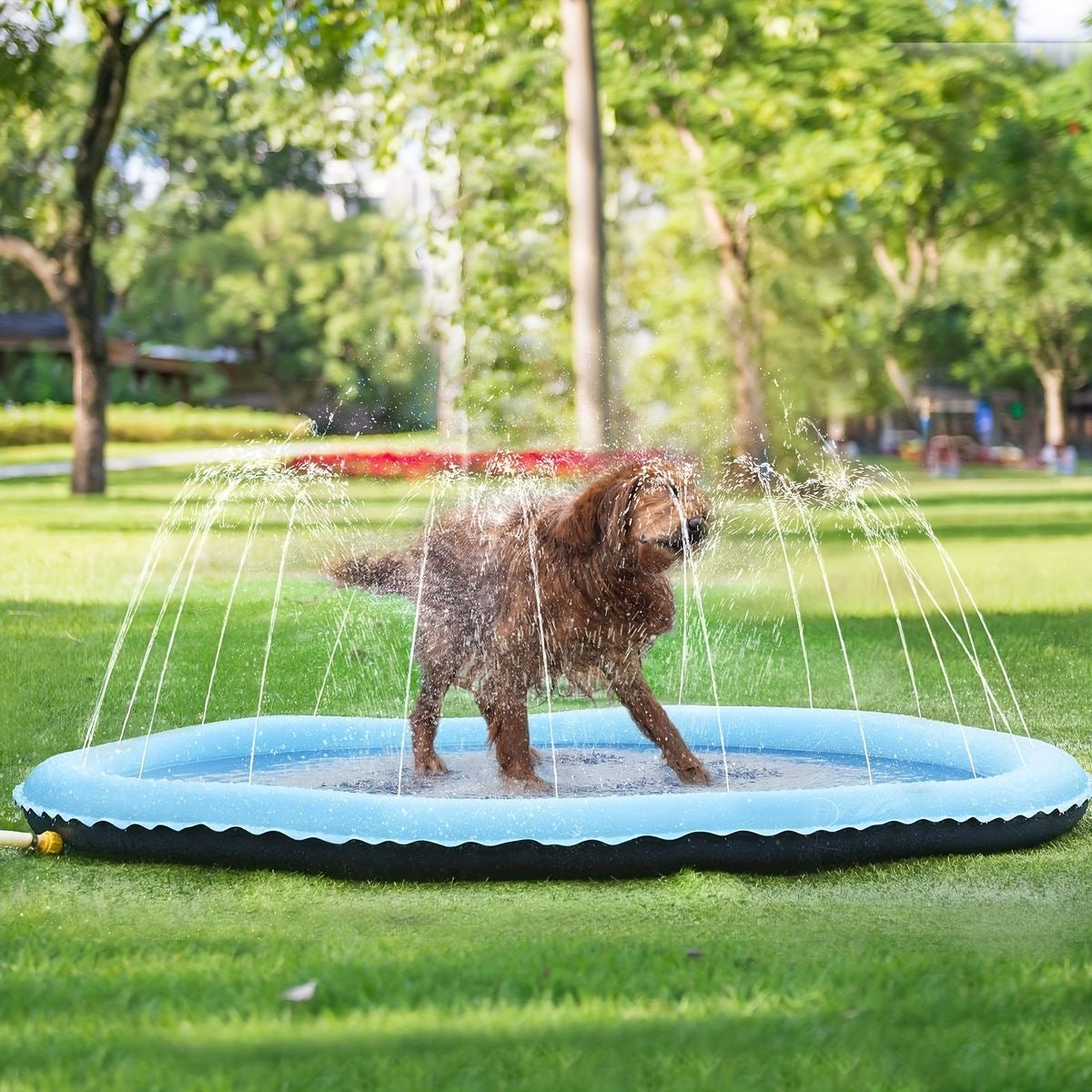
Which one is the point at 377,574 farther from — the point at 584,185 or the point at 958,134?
the point at 958,134

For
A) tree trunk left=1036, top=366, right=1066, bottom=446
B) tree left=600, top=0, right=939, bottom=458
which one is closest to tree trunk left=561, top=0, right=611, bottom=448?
tree left=600, top=0, right=939, bottom=458

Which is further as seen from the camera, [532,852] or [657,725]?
[657,725]

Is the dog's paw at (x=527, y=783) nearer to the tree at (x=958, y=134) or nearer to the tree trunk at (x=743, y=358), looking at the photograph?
the tree at (x=958, y=134)

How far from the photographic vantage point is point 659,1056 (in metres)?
3.24

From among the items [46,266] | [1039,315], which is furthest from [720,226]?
[1039,315]

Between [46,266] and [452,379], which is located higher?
[46,266]

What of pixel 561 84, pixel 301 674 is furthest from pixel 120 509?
pixel 301 674

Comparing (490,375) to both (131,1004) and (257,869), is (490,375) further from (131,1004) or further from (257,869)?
(131,1004)

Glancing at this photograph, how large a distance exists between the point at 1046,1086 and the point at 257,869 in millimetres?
2440

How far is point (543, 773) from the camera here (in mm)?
5965

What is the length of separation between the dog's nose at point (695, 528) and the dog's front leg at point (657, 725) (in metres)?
0.64

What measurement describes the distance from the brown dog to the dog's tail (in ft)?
0.04

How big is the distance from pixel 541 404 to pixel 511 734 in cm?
1448

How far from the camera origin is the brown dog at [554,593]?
502 centimetres
